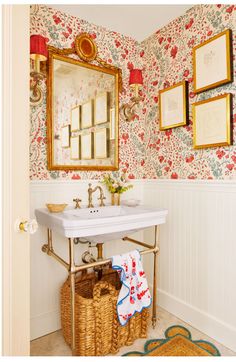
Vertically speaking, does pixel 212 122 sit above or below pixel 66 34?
below

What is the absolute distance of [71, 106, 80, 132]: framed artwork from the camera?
2.07 metres

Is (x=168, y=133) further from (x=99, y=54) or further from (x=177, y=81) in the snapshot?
(x=99, y=54)

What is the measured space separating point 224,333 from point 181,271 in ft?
1.70

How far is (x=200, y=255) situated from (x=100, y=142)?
1.23 m

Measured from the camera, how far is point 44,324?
1.96m

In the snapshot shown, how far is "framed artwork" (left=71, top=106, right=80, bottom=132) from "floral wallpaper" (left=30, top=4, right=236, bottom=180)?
0.74 ft

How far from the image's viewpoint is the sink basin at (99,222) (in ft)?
4.92

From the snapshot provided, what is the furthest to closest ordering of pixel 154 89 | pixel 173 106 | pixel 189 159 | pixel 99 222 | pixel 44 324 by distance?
pixel 154 89 < pixel 173 106 < pixel 189 159 < pixel 44 324 < pixel 99 222

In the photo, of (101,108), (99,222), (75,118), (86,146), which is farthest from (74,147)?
(99,222)

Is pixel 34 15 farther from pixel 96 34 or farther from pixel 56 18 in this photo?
pixel 96 34

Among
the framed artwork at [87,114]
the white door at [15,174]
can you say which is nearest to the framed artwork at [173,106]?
the framed artwork at [87,114]

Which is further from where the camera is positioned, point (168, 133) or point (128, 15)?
point (168, 133)

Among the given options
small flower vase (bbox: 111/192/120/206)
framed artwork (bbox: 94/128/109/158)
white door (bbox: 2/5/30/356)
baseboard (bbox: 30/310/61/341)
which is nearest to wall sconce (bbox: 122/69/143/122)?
framed artwork (bbox: 94/128/109/158)

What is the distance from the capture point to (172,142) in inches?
87.7
